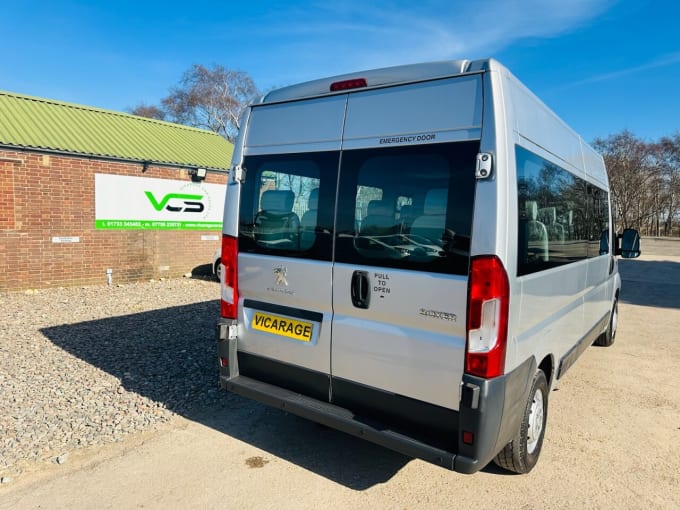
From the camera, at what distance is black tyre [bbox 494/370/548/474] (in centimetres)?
309

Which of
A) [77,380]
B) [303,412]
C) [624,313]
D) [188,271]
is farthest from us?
[188,271]

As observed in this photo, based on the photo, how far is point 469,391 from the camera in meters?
2.58

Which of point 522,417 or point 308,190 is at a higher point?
point 308,190

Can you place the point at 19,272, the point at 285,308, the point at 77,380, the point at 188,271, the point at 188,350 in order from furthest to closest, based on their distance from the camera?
the point at 188,271
the point at 19,272
the point at 188,350
the point at 77,380
the point at 285,308

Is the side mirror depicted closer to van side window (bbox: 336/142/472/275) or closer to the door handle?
van side window (bbox: 336/142/472/275)

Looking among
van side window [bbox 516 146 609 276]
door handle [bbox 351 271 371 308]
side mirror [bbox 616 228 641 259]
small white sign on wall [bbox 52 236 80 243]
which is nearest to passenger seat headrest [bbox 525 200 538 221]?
van side window [bbox 516 146 609 276]

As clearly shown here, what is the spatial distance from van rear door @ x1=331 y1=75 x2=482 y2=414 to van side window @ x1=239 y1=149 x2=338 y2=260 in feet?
0.46

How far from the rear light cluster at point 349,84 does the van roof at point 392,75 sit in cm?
2

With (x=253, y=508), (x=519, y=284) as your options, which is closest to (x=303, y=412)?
(x=253, y=508)

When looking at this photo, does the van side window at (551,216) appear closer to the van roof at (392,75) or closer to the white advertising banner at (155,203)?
the van roof at (392,75)

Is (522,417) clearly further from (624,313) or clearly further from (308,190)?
(624,313)

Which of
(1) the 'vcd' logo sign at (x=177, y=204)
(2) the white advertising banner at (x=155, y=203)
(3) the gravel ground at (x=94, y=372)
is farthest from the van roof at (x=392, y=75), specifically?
(1) the 'vcd' logo sign at (x=177, y=204)

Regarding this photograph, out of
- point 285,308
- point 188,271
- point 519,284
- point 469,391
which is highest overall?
point 519,284

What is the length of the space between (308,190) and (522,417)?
2.03 m
